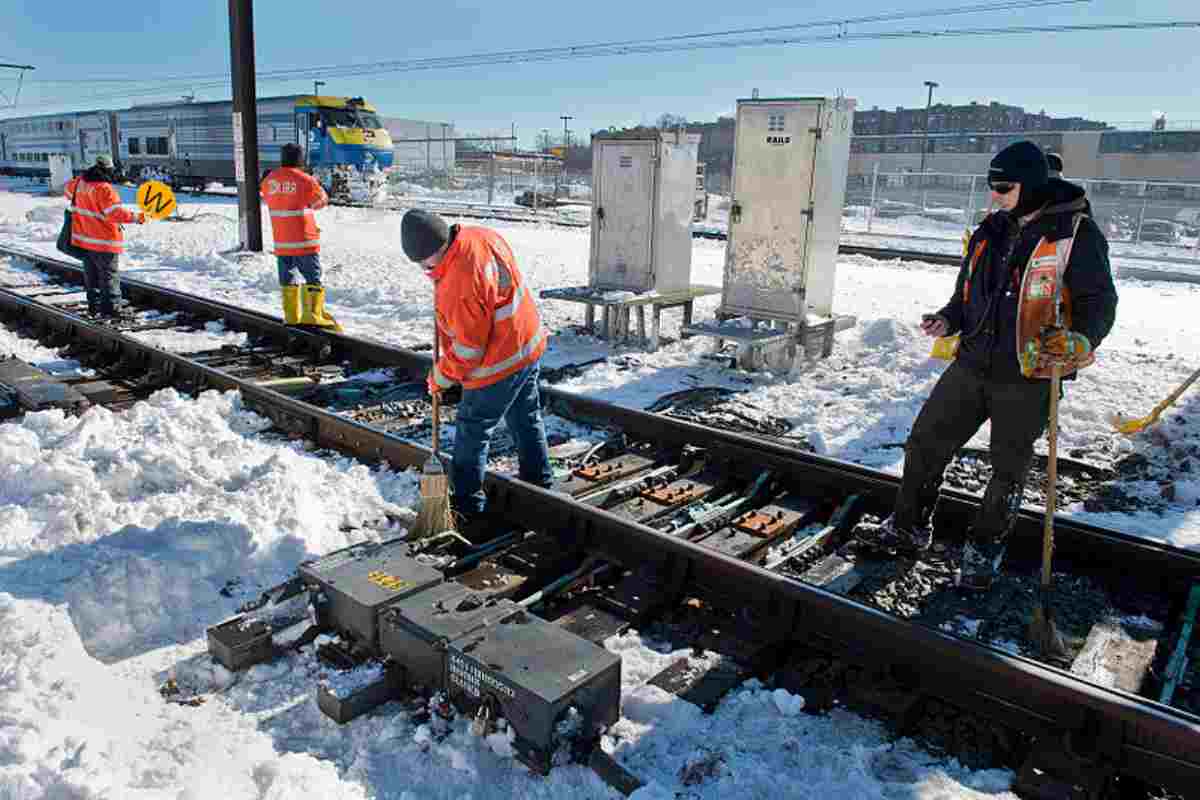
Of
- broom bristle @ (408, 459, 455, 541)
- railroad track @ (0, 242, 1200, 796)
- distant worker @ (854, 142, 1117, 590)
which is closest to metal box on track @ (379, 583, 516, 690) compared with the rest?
railroad track @ (0, 242, 1200, 796)

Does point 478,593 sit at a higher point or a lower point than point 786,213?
lower

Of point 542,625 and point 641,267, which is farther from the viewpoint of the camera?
point 641,267

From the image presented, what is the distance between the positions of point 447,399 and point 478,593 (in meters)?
4.04

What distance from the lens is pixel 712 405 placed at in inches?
305

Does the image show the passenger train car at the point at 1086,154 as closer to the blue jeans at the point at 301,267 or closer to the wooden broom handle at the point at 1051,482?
the blue jeans at the point at 301,267

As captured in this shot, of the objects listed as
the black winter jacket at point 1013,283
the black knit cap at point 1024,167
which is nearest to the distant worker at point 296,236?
the black winter jacket at point 1013,283

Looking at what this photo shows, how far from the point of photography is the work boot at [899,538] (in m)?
4.63

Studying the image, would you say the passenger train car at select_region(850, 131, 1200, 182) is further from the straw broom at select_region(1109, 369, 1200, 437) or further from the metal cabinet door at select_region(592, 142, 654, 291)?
the straw broom at select_region(1109, 369, 1200, 437)

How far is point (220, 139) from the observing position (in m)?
34.7

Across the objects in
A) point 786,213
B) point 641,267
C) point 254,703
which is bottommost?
point 254,703

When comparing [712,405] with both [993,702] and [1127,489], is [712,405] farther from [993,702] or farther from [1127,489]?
[993,702]

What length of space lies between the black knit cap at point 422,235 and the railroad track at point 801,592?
146 centimetres

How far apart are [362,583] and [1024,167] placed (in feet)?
11.2

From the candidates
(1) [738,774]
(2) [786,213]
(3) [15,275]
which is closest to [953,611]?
(1) [738,774]
